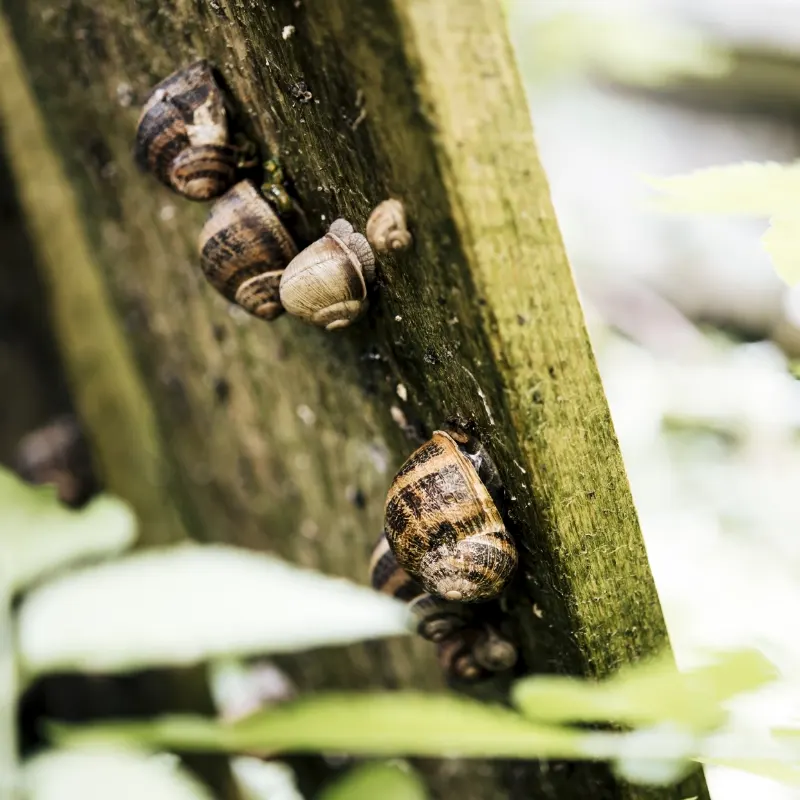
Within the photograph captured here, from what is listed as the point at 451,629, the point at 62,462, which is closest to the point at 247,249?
the point at 451,629

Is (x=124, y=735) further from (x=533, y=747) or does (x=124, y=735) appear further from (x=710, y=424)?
(x=710, y=424)

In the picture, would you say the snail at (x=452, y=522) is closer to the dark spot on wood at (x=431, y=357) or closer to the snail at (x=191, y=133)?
the dark spot on wood at (x=431, y=357)

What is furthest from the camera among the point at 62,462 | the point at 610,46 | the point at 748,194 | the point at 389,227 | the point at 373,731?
the point at 610,46

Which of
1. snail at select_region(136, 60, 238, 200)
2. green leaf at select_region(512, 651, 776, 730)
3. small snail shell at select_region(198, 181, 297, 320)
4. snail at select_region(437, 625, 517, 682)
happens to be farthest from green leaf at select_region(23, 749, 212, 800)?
snail at select_region(136, 60, 238, 200)

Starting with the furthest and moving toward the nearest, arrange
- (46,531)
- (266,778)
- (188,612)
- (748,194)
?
(266,778) < (46,531) < (188,612) < (748,194)

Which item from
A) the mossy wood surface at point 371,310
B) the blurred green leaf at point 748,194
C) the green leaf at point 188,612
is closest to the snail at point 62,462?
the mossy wood surface at point 371,310

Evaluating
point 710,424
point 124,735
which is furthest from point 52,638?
point 710,424

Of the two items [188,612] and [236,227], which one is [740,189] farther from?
[188,612]
